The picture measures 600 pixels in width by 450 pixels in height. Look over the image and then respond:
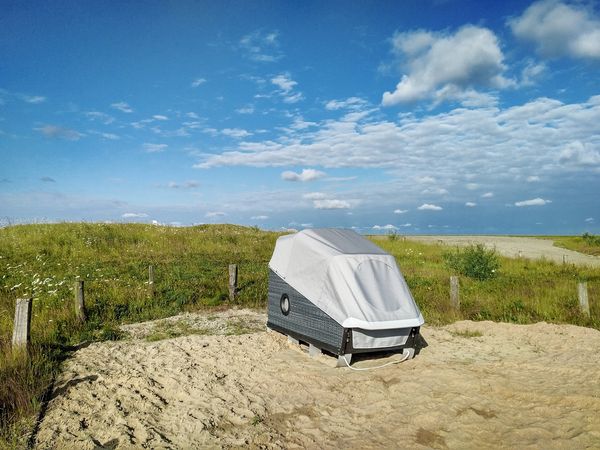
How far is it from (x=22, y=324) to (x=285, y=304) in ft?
16.9

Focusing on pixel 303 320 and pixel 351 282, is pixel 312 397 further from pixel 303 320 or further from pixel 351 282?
pixel 351 282

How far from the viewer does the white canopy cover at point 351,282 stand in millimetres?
8367

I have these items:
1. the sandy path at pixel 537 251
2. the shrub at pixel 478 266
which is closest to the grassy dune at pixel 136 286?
the shrub at pixel 478 266

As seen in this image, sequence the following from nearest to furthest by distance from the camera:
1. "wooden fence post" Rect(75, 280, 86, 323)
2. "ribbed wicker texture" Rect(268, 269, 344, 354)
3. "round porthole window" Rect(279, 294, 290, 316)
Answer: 1. "ribbed wicker texture" Rect(268, 269, 344, 354)
2. "round porthole window" Rect(279, 294, 290, 316)
3. "wooden fence post" Rect(75, 280, 86, 323)

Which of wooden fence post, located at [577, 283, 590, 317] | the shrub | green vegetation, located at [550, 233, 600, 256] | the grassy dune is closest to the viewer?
the grassy dune

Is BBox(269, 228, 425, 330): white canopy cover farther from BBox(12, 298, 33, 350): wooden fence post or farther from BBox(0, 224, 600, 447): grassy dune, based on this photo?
BBox(12, 298, 33, 350): wooden fence post

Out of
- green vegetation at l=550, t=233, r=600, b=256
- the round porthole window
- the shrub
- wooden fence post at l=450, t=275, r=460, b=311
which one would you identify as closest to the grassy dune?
wooden fence post at l=450, t=275, r=460, b=311

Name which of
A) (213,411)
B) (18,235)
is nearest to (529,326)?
(213,411)

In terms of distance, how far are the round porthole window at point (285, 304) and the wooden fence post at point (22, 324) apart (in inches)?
196

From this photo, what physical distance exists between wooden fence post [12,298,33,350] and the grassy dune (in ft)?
0.80

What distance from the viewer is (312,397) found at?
7582mm

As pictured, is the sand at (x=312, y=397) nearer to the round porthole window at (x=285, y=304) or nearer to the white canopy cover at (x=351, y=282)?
the round porthole window at (x=285, y=304)

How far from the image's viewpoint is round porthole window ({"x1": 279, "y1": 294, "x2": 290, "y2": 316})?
9.79 meters

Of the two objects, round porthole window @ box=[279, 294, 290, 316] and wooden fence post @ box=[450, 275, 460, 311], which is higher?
round porthole window @ box=[279, 294, 290, 316]
